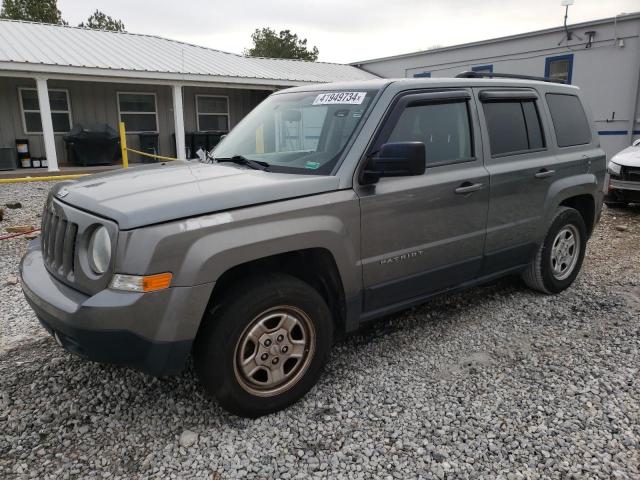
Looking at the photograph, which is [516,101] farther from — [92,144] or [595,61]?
[92,144]

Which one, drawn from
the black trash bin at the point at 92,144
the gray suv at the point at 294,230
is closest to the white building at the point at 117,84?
the black trash bin at the point at 92,144

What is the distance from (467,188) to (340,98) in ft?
3.65

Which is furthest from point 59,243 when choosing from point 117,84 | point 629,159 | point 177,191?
point 117,84

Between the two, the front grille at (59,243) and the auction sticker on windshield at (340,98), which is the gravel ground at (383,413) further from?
the auction sticker on windshield at (340,98)

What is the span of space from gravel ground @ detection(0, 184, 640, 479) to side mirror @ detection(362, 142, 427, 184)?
138 cm

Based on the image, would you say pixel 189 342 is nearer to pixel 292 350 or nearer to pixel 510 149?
pixel 292 350

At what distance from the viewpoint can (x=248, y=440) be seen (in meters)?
2.73

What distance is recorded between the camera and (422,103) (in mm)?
3514

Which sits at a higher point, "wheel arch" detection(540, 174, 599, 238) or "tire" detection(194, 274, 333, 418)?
"wheel arch" detection(540, 174, 599, 238)

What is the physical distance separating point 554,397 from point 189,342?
7.33 feet

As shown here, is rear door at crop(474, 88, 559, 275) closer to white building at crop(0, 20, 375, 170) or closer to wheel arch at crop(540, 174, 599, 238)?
wheel arch at crop(540, 174, 599, 238)

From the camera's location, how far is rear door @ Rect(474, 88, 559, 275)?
3922 millimetres

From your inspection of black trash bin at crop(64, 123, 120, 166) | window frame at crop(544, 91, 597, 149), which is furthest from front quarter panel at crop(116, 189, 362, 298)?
black trash bin at crop(64, 123, 120, 166)

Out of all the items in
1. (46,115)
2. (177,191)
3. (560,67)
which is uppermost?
(560,67)
